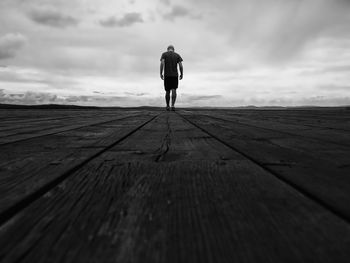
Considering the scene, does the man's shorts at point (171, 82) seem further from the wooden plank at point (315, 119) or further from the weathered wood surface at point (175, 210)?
the weathered wood surface at point (175, 210)

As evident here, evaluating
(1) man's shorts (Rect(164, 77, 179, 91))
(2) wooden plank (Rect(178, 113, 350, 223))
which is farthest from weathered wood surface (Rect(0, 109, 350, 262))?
(1) man's shorts (Rect(164, 77, 179, 91))

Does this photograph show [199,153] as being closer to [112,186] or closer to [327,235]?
[112,186]

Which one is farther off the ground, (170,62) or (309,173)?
(170,62)

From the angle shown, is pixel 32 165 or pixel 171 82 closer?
pixel 32 165

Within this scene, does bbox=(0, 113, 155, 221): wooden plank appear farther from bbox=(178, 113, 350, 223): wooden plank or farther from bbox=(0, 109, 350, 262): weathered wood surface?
bbox=(178, 113, 350, 223): wooden plank

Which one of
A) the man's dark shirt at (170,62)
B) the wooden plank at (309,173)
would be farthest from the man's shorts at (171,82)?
the wooden plank at (309,173)

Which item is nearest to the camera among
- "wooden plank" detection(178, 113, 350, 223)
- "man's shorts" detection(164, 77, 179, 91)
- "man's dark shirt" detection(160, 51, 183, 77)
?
"wooden plank" detection(178, 113, 350, 223)

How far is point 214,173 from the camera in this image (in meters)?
0.71

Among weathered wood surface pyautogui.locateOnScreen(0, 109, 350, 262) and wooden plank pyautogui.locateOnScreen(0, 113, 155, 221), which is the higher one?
weathered wood surface pyautogui.locateOnScreen(0, 109, 350, 262)

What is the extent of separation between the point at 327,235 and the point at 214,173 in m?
0.35

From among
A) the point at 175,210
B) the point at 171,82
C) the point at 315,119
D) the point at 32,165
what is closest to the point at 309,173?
the point at 175,210

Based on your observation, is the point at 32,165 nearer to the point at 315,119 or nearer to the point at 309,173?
the point at 309,173

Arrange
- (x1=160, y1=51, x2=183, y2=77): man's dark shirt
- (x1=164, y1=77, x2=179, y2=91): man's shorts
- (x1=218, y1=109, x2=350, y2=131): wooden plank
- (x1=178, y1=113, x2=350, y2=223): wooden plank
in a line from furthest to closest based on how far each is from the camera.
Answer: (x1=164, y1=77, x2=179, y2=91): man's shorts
(x1=160, y1=51, x2=183, y2=77): man's dark shirt
(x1=218, y1=109, x2=350, y2=131): wooden plank
(x1=178, y1=113, x2=350, y2=223): wooden plank

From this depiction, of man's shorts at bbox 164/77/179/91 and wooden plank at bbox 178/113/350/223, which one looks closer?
wooden plank at bbox 178/113/350/223
